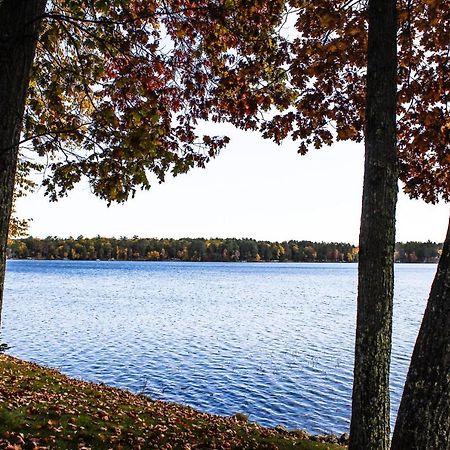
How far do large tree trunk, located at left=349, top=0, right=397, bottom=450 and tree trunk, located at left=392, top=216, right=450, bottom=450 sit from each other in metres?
1.52

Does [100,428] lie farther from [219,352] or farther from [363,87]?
[219,352]

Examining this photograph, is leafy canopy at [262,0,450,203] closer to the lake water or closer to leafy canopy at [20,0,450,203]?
leafy canopy at [20,0,450,203]

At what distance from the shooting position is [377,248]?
6.29 m

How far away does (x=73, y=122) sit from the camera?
808 cm

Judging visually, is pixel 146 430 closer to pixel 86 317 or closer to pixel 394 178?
pixel 394 178

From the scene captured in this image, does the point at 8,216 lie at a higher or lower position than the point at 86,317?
higher

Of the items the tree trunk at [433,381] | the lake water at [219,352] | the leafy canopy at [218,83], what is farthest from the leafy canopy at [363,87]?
the lake water at [219,352]

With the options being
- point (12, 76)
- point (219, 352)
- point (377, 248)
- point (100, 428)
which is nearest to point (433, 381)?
point (377, 248)

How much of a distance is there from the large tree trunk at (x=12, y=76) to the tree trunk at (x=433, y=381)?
16.0ft

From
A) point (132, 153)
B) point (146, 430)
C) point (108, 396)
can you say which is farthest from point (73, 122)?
point (108, 396)

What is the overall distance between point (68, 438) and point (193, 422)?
344cm

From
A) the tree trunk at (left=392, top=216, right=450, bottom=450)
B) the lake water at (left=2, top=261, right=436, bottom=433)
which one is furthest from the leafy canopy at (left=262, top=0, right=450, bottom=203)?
the lake water at (left=2, top=261, right=436, bottom=433)

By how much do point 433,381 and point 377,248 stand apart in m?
2.10

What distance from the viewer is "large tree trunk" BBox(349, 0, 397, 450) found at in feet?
20.6
